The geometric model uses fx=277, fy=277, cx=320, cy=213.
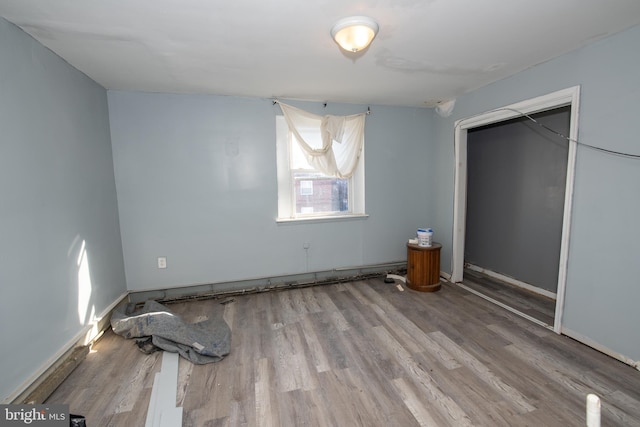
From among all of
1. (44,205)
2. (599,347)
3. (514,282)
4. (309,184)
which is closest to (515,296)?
(514,282)

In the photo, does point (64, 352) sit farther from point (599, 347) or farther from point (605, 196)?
point (605, 196)

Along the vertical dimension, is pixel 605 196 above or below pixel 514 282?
above

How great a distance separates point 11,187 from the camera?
5.41 feet

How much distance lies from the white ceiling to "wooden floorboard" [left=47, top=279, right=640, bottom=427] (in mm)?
2351

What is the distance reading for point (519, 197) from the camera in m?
3.55

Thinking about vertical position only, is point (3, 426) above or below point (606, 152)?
below

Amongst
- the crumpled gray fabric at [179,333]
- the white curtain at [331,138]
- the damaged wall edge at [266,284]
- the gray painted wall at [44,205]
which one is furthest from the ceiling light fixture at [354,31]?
the damaged wall edge at [266,284]

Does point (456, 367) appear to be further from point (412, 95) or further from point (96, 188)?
point (96, 188)

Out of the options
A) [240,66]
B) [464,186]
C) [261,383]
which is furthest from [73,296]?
[464,186]

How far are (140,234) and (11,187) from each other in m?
1.51

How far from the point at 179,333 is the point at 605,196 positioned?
3537 mm

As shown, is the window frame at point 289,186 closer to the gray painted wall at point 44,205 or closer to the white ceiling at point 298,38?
the white ceiling at point 298,38

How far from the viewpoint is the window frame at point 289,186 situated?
11.3 feet

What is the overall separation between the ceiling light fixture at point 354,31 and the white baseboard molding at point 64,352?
2.89 m
